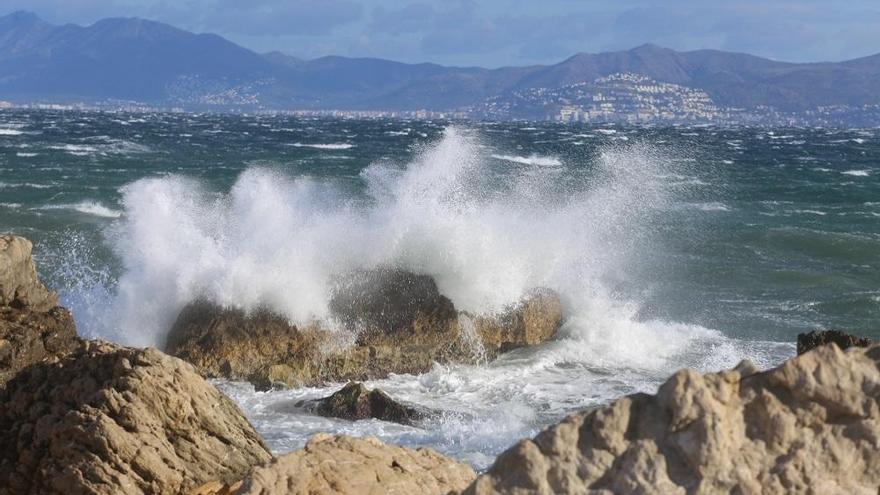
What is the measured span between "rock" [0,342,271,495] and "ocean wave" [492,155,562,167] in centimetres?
4084

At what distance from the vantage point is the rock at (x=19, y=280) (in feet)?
28.0

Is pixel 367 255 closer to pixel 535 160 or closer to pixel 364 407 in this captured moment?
pixel 364 407

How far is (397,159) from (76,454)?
4605 centimetres

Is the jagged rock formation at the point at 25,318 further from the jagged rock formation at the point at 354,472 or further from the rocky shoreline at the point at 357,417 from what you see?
the jagged rock formation at the point at 354,472

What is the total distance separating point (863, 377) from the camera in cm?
336

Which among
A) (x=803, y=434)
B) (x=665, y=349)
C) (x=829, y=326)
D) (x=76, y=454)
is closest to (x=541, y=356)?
(x=665, y=349)

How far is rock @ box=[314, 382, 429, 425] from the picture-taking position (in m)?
10.5

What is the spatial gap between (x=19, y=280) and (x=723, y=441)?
676cm

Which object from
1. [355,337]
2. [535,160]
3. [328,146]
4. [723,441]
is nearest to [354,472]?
[723,441]

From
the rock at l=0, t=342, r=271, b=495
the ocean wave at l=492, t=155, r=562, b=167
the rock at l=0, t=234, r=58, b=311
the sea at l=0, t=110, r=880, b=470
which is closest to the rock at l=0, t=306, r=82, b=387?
the rock at l=0, t=234, r=58, b=311

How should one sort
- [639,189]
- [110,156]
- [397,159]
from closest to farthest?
1. [639,189]
2. [110,156]
3. [397,159]

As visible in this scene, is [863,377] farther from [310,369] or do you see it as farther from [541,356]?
[541,356]

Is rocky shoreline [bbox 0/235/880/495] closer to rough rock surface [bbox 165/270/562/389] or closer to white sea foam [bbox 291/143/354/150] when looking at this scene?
rough rock surface [bbox 165/270/562/389]

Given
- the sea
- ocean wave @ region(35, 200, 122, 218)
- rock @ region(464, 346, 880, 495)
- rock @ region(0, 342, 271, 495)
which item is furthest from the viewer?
ocean wave @ region(35, 200, 122, 218)
